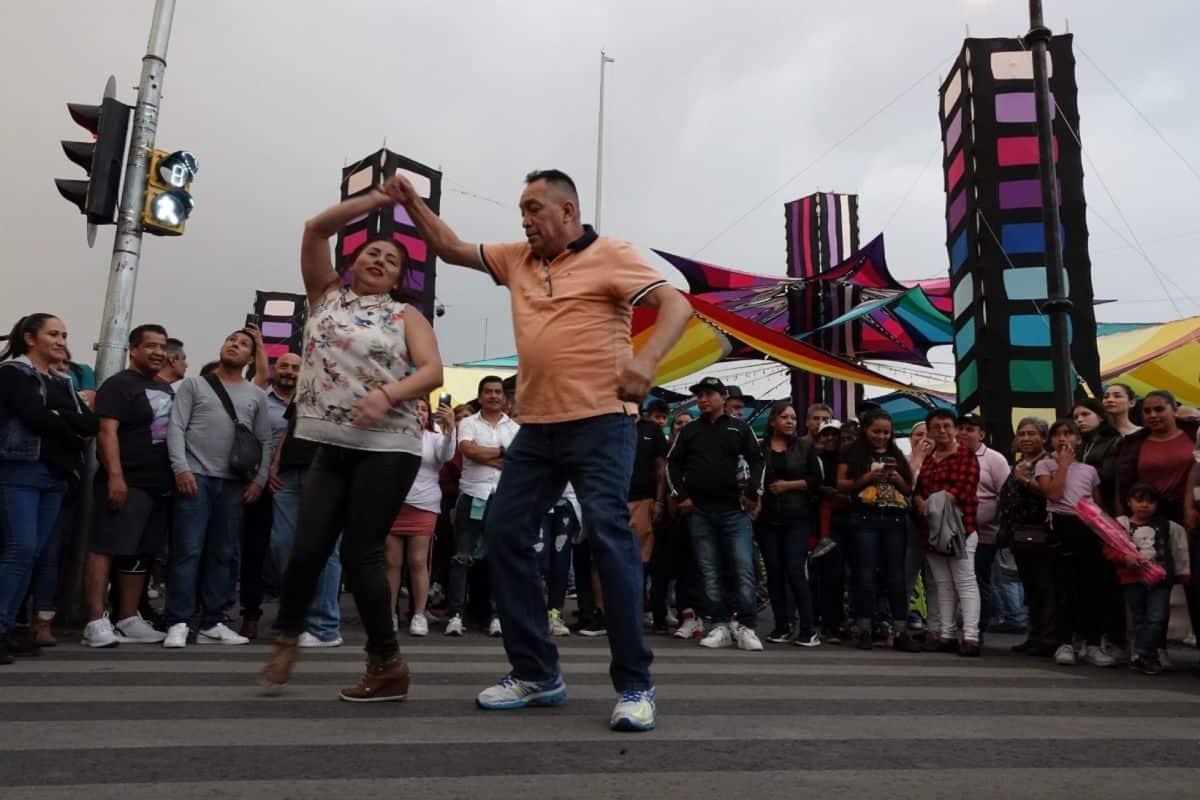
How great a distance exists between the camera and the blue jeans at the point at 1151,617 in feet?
18.4

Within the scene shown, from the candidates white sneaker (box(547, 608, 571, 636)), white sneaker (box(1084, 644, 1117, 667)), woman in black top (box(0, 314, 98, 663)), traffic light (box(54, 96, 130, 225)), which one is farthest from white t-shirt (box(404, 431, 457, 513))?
white sneaker (box(1084, 644, 1117, 667))

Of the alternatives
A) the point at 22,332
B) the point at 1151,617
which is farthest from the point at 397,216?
the point at 1151,617

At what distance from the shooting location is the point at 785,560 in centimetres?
692

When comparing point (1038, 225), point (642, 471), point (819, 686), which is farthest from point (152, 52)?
point (1038, 225)

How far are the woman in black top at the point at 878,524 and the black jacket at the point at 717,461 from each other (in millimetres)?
761

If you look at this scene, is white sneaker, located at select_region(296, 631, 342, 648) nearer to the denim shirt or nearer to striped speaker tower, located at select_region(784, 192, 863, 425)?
the denim shirt

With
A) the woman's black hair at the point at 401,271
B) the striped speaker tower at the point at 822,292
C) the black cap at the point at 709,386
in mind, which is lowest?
the woman's black hair at the point at 401,271

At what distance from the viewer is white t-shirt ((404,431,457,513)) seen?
6830 millimetres

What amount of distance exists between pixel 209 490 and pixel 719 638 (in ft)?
10.9

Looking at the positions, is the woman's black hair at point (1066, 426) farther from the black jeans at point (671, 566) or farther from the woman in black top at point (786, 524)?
the black jeans at point (671, 566)

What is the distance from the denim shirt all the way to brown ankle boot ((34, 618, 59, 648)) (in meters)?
0.87

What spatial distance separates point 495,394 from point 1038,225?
1045cm

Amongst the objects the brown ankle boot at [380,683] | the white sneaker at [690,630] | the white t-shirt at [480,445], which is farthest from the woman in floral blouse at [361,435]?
the white sneaker at [690,630]

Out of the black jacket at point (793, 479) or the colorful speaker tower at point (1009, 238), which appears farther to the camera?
the colorful speaker tower at point (1009, 238)
